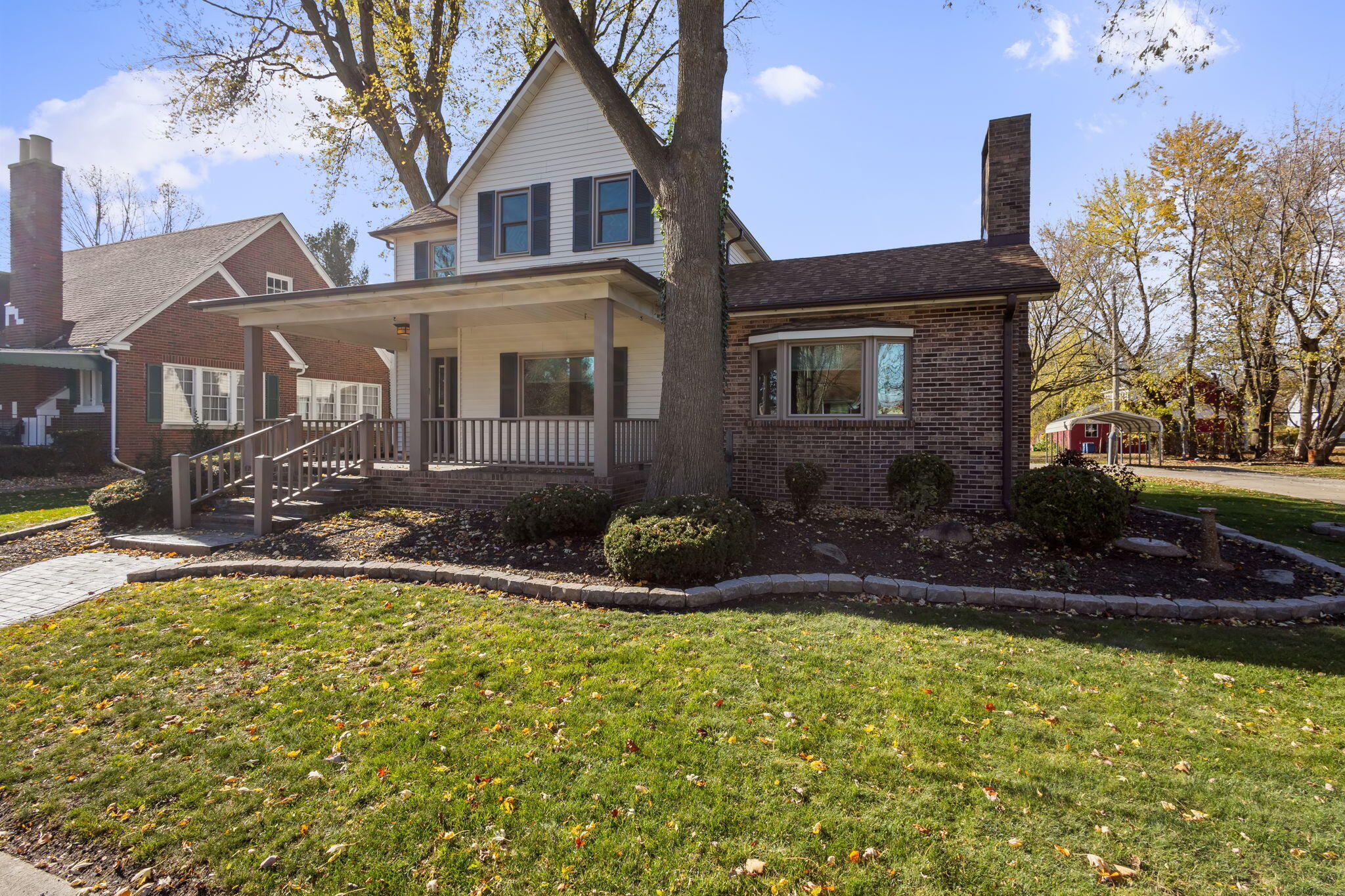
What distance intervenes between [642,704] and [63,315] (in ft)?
73.5

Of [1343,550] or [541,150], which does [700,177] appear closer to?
[541,150]

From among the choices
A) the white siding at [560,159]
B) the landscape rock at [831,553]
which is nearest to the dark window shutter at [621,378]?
the white siding at [560,159]

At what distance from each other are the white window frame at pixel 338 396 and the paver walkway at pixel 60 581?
1231 centimetres

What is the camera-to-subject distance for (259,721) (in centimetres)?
348

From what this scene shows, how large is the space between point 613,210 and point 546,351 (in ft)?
9.94

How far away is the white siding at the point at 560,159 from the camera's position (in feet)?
39.2

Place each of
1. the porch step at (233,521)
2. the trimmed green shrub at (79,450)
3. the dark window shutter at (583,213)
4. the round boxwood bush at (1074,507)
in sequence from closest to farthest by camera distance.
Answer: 1. the round boxwood bush at (1074,507)
2. the porch step at (233,521)
3. the dark window shutter at (583,213)
4. the trimmed green shrub at (79,450)

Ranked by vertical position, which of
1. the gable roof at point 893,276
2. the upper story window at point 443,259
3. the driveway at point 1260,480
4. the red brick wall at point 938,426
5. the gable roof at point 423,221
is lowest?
the driveway at point 1260,480

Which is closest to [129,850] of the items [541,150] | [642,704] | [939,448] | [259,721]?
[259,721]

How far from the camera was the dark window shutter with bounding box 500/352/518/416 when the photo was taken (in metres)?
12.7

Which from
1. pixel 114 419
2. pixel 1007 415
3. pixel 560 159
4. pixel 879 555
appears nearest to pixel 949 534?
pixel 879 555

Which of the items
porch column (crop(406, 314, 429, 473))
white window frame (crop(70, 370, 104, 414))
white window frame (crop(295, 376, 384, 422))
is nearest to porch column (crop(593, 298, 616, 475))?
porch column (crop(406, 314, 429, 473))

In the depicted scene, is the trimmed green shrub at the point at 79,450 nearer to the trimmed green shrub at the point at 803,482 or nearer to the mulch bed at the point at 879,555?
the mulch bed at the point at 879,555

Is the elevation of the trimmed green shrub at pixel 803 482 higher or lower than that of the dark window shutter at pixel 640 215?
lower
